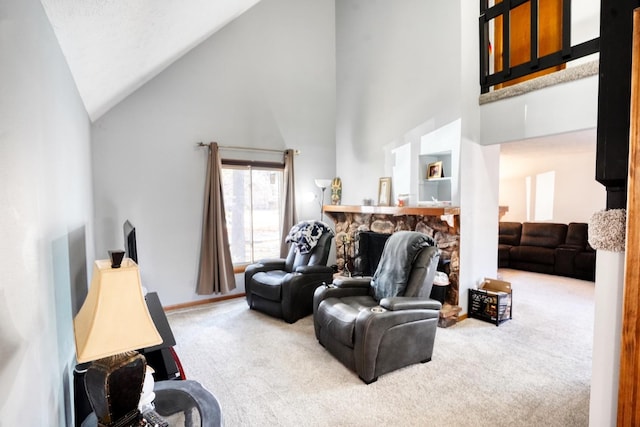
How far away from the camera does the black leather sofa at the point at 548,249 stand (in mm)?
5539

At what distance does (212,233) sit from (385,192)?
2472 millimetres

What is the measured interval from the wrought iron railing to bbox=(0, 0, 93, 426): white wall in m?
3.95

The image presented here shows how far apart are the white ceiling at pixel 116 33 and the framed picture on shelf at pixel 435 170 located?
280 centimetres

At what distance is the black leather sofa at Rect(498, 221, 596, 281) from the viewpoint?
18.2 feet

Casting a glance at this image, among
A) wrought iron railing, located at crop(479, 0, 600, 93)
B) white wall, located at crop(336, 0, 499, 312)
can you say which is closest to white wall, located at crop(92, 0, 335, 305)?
white wall, located at crop(336, 0, 499, 312)

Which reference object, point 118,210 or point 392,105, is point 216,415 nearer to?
point 118,210

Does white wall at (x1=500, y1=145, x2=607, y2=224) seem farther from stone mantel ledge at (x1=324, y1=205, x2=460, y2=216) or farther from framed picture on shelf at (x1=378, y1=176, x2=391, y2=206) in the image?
stone mantel ledge at (x1=324, y1=205, x2=460, y2=216)

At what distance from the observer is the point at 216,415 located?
1348mm

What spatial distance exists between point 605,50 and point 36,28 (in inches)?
74.5

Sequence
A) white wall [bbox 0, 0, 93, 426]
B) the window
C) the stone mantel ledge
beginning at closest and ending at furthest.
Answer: white wall [bbox 0, 0, 93, 426], the stone mantel ledge, the window

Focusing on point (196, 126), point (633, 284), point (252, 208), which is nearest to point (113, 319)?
point (633, 284)

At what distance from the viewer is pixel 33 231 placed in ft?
3.35

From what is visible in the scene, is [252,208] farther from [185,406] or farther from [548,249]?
[548,249]

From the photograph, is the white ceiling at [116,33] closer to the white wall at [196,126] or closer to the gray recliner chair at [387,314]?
the white wall at [196,126]
